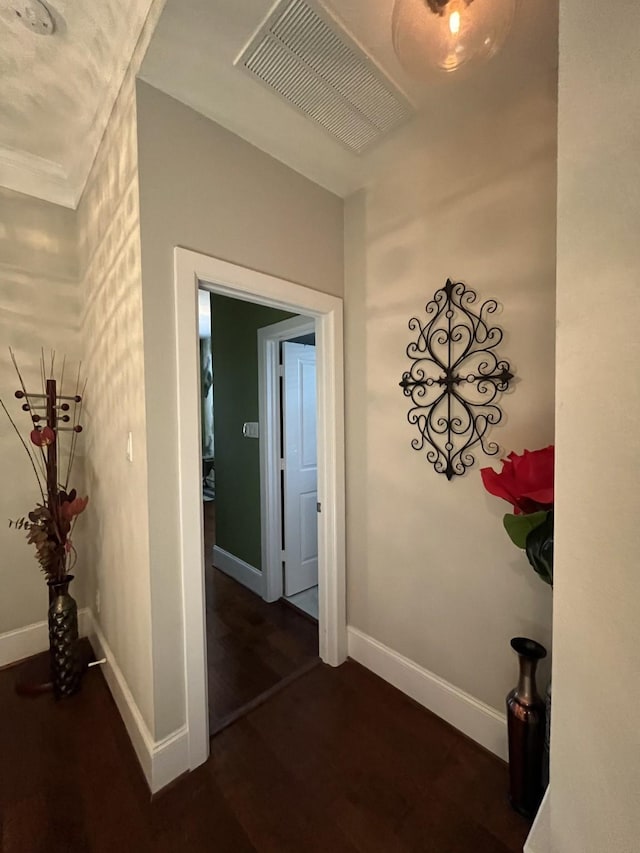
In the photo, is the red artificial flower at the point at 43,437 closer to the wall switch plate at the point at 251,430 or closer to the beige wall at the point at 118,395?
the beige wall at the point at 118,395

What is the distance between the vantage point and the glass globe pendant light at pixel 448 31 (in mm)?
850

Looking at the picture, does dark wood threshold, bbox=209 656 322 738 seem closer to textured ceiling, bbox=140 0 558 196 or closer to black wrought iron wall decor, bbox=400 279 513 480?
black wrought iron wall decor, bbox=400 279 513 480

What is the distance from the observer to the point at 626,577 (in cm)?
54

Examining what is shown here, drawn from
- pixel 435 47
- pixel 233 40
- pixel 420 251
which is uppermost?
pixel 233 40

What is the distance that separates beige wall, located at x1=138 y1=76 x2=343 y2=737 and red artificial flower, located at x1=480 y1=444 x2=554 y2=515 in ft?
3.76

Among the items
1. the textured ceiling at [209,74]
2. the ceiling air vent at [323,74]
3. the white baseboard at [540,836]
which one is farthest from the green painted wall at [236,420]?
the white baseboard at [540,836]

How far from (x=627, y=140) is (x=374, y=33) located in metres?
1.07

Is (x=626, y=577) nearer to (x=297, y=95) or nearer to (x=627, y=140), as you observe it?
(x=627, y=140)

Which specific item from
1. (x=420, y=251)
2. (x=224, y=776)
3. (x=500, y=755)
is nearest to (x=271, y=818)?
(x=224, y=776)

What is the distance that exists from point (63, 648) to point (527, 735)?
209cm

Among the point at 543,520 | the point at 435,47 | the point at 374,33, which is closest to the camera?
the point at 435,47

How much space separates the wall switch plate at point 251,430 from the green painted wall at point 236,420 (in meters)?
0.04

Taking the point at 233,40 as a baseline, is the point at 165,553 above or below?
below

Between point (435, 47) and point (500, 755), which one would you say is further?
point (500, 755)
